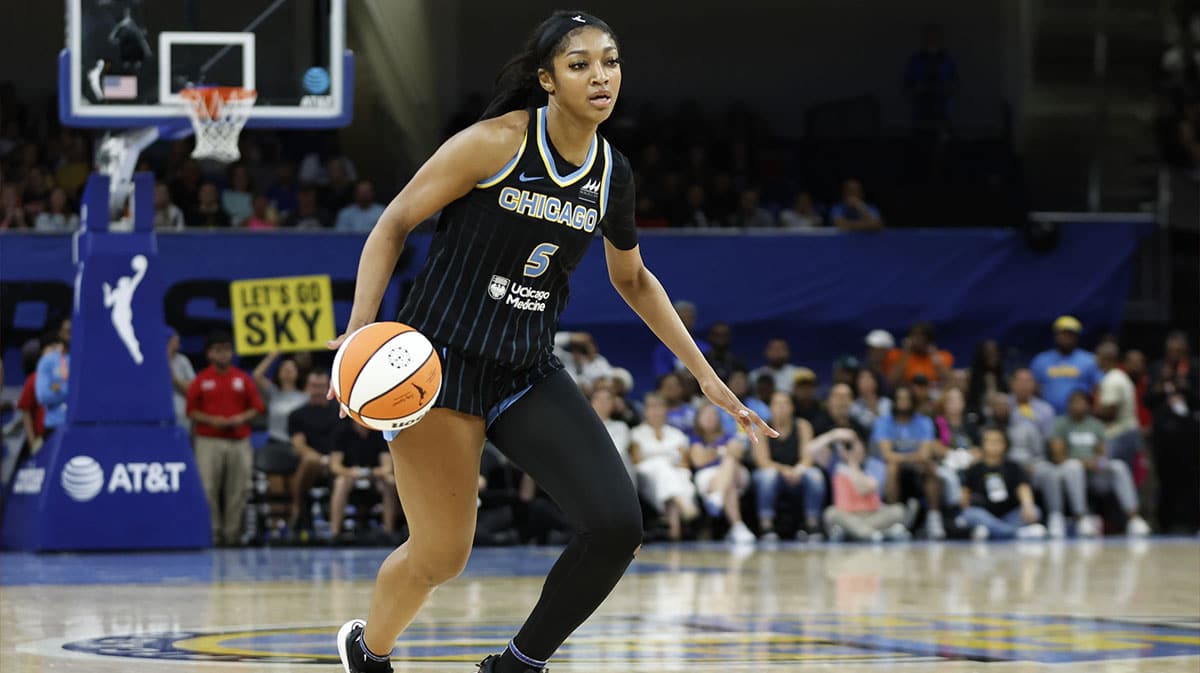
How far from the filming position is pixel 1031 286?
18859 mm

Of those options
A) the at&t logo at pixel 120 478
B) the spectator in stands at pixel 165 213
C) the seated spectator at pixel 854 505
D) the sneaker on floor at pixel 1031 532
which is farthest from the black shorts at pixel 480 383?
the spectator in stands at pixel 165 213

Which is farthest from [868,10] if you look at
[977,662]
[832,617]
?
[977,662]

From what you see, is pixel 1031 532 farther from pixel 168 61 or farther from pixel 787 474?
pixel 168 61

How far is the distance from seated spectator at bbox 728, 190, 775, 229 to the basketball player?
580 inches

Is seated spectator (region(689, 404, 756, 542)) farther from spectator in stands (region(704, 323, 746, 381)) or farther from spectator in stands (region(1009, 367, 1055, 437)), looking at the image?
spectator in stands (region(1009, 367, 1055, 437))

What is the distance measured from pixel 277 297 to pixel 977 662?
1076 cm

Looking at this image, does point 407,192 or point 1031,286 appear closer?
point 407,192

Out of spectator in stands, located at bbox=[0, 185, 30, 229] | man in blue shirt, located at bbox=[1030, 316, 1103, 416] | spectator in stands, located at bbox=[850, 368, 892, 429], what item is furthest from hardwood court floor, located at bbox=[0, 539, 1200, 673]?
spectator in stands, located at bbox=[0, 185, 30, 229]

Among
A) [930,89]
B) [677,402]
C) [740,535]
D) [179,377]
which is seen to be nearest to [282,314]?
[179,377]

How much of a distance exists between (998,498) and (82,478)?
27.2ft

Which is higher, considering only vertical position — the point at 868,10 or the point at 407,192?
the point at 868,10

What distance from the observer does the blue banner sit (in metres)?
18.2

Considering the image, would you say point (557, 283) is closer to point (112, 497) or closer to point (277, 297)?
point (112, 497)

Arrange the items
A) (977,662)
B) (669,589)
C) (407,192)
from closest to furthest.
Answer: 1. (407,192)
2. (977,662)
3. (669,589)
